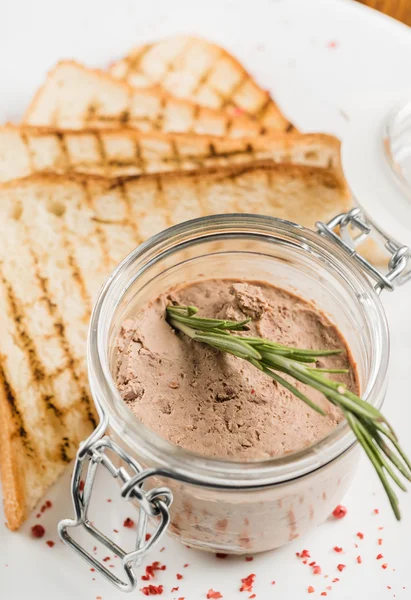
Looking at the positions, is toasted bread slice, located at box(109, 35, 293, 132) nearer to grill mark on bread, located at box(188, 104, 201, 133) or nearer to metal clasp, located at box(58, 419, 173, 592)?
grill mark on bread, located at box(188, 104, 201, 133)


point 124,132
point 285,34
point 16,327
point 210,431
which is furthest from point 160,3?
point 210,431

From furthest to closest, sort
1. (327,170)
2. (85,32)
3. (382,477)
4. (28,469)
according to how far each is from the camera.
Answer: (85,32)
(327,170)
(28,469)
(382,477)

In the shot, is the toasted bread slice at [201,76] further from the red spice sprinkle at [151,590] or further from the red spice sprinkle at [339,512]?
the red spice sprinkle at [151,590]

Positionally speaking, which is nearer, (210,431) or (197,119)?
(210,431)

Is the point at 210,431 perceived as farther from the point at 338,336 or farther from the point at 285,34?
the point at 285,34

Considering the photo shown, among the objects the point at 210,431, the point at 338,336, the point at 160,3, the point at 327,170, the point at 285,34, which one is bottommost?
the point at 210,431

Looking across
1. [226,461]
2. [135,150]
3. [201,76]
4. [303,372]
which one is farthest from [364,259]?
[201,76]
